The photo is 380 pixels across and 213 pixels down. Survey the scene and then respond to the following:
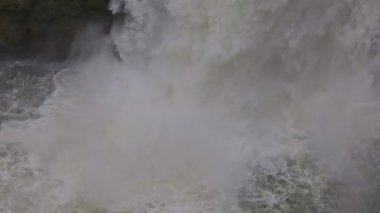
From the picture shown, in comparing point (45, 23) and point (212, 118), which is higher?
point (45, 23)

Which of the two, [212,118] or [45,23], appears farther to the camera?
[45,23]

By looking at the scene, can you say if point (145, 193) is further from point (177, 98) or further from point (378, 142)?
point (378, 142)

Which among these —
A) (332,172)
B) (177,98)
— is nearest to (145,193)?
(177,98)

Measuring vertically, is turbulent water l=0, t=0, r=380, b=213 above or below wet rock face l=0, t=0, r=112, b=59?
below

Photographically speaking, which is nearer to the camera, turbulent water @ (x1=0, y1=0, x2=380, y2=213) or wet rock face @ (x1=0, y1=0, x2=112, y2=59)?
turbulent water @ (x1=0, y1=0, x2=380, y2=213)
